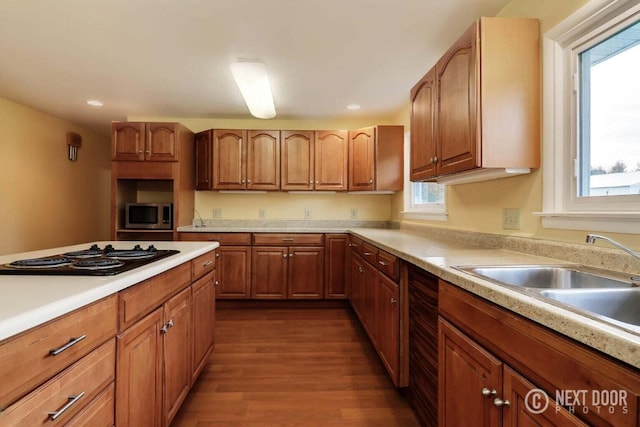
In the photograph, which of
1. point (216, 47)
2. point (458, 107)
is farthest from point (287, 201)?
point (458, 107)

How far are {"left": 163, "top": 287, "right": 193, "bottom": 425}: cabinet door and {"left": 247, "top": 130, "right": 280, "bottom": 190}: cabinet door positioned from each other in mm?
2269

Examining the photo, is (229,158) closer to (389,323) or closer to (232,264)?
(232,264)

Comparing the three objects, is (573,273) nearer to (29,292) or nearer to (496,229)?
(496,229)

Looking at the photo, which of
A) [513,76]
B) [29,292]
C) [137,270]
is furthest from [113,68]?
[513,76]

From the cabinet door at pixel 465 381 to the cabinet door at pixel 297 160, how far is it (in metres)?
2.84

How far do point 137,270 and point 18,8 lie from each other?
78.4 inches

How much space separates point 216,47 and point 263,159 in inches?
64.8

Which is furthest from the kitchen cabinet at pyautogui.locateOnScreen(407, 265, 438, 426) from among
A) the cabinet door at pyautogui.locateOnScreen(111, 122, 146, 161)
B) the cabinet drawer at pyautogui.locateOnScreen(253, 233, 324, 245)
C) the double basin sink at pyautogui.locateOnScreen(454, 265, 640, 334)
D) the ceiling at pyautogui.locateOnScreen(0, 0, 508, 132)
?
the cabinet door at pyautogui.locateOnScreen(111, 122, 146, 161)

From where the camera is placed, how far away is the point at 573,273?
4.05 ft

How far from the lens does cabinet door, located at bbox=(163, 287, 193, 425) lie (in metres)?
1.46

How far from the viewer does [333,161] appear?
3.93m

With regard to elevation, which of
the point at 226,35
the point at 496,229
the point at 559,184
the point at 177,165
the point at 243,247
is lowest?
the point at 243,247

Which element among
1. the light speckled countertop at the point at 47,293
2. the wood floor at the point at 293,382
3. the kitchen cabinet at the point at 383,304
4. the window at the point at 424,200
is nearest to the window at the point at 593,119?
the kitchen cabinet at the point at 383,304

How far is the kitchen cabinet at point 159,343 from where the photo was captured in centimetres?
112
